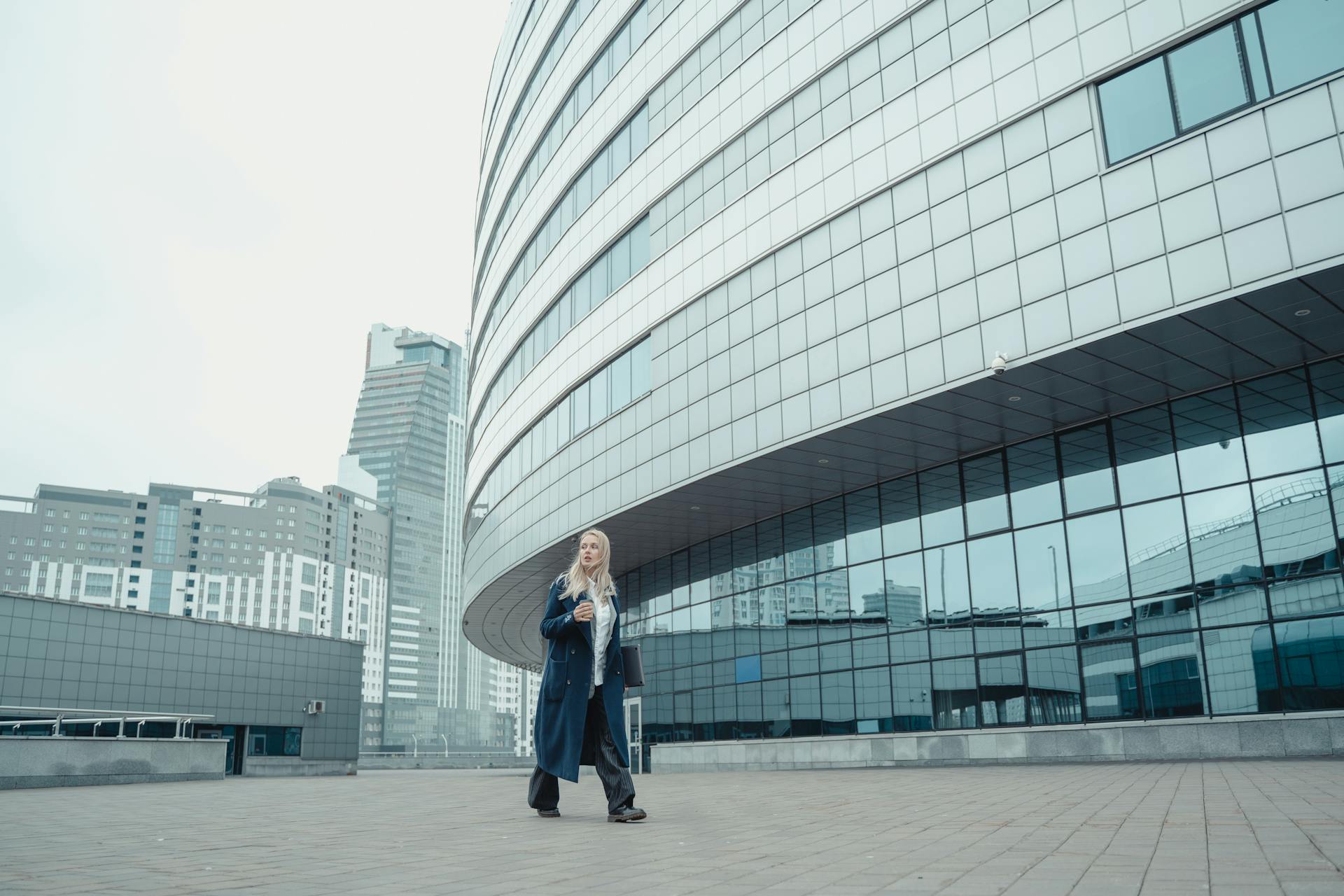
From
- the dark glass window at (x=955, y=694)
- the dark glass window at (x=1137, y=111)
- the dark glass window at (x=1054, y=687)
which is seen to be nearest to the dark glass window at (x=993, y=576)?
the dark glass window at (x=1054, y=687)

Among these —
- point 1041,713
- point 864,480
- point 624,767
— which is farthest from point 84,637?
point 624,767

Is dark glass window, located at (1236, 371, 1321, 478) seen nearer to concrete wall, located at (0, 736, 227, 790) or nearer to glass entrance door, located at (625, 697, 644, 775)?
glass entrance door, located at (625, 697, 644, 775)

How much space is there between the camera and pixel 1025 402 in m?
17.1

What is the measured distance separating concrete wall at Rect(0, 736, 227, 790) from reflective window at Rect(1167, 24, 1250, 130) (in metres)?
19.8

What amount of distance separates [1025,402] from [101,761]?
16817mm

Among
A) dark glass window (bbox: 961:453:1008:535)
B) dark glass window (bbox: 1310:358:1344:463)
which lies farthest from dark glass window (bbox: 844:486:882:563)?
dark glass window (bbox: 1310:358:1344:463)

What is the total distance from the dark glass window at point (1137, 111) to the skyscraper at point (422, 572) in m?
173

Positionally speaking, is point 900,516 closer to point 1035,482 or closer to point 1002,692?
point 1035,482

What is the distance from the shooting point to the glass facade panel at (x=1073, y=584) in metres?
15.1

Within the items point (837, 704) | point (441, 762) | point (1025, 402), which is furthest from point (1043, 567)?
point (441, 762)

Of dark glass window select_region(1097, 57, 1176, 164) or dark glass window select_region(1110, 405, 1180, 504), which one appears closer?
dark glass window select_region(1097, 57, 1176, 164)

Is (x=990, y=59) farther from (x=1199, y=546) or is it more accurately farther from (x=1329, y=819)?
(x=1329, y=819)

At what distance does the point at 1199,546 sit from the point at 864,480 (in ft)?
23.2

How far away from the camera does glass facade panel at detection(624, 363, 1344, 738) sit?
49.4 ft
